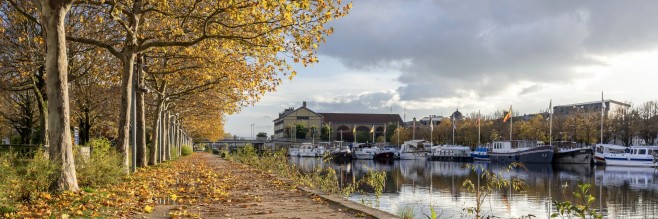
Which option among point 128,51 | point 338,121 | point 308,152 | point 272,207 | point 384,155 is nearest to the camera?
point 272,207

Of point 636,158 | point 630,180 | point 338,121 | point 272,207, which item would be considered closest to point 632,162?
point 636,158

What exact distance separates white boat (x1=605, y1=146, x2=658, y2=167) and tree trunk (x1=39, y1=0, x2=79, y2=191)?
234 feet

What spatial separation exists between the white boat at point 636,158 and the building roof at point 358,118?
117 metres

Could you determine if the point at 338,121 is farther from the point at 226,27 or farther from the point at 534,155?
the point at 226,27

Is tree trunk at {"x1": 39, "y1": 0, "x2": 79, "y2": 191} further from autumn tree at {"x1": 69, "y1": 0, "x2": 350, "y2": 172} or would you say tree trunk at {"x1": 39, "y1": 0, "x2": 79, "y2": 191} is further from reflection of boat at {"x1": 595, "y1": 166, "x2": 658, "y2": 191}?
reflection of boat at {"x1": 595, "y1": 166, "x2": 658, "y2": 191}

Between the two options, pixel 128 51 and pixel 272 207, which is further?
pixel 128 51

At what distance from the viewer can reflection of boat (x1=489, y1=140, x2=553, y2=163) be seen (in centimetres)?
7840

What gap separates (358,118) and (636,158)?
122 m

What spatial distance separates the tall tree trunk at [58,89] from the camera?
41.8ft

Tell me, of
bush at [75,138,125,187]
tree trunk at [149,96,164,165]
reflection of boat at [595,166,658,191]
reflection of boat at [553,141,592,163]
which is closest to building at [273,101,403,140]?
reflection of boat at [553,141,592,163]

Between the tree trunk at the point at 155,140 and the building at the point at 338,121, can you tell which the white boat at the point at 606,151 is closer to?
the tree trunk at the point at 155,140

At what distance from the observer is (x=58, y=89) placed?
1298 centimetres

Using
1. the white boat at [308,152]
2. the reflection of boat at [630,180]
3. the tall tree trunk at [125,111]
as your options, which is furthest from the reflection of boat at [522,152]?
the tall tree trunk at [125,111]

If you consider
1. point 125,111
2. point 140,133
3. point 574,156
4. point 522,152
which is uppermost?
point 125,111
